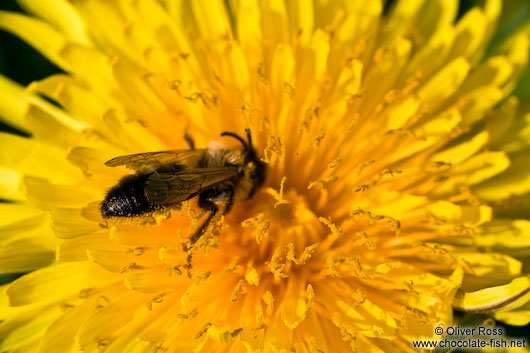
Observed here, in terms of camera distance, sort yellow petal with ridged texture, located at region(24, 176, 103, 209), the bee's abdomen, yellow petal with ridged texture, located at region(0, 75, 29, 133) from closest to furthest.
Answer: the bee's abdomen < yellow petal with ridged texture, located at region(24, 176, 103, 209) < yellow petal with ridged texture, located at region(0, 75, 29, 133)

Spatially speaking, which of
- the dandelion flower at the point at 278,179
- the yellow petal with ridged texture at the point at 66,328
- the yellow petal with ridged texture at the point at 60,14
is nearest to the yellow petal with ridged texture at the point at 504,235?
the dandelion flower at the point at 278,179

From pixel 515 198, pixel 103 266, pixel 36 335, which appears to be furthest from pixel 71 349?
pixel 515 198

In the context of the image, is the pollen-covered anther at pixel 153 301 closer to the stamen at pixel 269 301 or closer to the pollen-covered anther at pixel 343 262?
the stamen at pixel 269 301

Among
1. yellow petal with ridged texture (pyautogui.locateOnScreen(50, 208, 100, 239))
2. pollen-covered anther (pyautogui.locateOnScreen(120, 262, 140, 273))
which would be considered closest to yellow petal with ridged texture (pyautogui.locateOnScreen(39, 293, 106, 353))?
pollen-covered anther (pyautogui.locateOnScreen(120, 262, 140, 273))

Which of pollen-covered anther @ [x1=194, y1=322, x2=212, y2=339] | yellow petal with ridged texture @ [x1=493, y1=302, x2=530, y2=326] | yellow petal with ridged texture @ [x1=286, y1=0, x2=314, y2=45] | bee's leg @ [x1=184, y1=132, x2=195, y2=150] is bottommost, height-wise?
yellow petal with ridged texture @ [x1=493, y1=302, x2=530, y2=326]

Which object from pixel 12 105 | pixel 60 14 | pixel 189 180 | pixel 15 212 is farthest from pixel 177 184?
pixel 60 14

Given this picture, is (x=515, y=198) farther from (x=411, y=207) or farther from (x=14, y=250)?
(x=14, y=250)

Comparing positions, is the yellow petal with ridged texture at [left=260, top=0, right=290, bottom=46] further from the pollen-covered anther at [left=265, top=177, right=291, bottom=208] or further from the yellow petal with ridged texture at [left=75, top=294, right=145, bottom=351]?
the yellow petal with ridged texture at [left=75, top=294, right=145, bottom=351]
